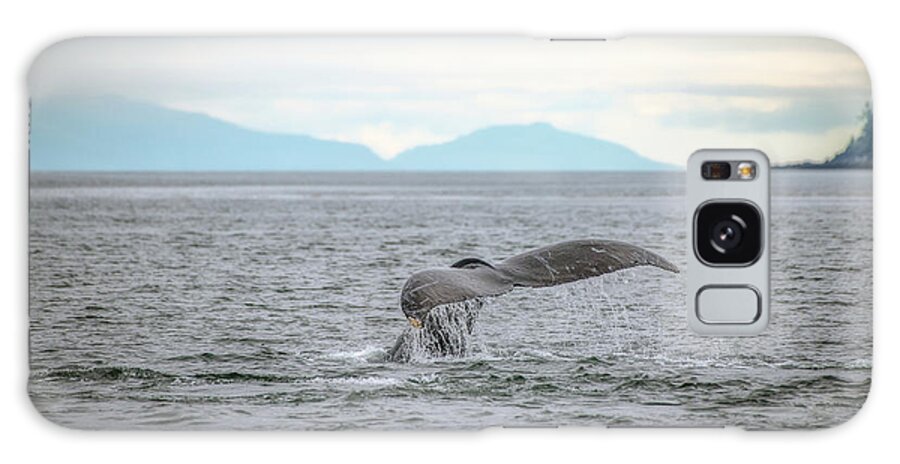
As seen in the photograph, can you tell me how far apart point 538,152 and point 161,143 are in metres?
2.83

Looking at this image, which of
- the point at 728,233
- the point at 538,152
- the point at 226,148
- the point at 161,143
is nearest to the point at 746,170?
the point at 728,233

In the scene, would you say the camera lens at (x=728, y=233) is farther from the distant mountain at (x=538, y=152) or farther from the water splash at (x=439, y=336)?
the water splash at (x=439, y=336)

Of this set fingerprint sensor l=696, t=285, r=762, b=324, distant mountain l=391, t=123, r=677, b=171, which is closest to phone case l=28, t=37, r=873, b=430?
distant mountain l=391, t=123, r=677, b=171

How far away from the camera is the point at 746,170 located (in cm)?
1944

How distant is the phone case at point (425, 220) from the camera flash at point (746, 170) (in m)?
0.15

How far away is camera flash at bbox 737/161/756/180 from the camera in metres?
19.4

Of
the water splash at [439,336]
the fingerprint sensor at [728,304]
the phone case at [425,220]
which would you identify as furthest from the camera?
the water splash at [439,336]

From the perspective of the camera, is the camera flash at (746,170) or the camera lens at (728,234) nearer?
the camera flash at (746,170)

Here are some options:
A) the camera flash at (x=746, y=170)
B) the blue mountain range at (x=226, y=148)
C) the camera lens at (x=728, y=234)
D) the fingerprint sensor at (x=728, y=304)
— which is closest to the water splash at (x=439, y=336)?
the blue mountain range at (x=226, y=148)

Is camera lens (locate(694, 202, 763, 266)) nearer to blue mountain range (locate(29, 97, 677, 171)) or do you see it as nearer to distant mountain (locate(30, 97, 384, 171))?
blue mountain range (locate(29, 97, 677, 171))

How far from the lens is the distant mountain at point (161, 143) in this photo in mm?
19562

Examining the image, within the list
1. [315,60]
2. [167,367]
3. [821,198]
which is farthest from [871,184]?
[167,367]

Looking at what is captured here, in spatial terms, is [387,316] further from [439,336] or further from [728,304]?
[728,304]

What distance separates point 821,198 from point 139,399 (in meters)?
5.23
